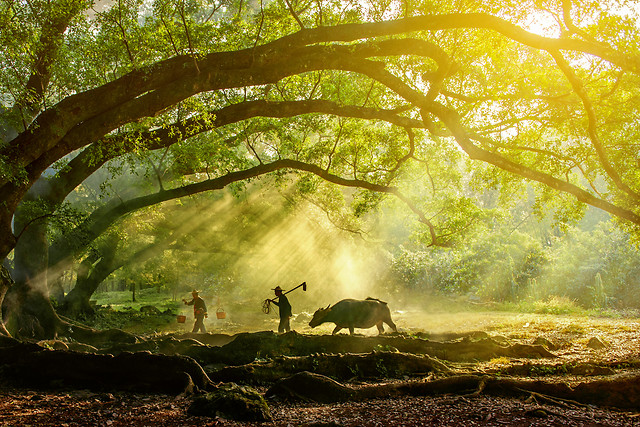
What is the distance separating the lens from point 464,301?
3359 centimetres

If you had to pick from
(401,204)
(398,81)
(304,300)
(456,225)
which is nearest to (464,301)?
(304,300)

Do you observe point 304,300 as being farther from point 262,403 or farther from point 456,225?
point 262,403

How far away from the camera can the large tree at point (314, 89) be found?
8.82 m

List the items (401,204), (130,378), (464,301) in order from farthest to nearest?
(464,301), (401,204), (130,378)

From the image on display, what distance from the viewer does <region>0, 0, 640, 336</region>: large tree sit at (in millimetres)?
8820

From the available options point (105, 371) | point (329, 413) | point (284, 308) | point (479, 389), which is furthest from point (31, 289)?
point (479, 389)

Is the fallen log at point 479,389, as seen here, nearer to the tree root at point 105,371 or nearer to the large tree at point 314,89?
the tree root at point 105,371

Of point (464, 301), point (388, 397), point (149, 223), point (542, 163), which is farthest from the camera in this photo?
point (464, 301)

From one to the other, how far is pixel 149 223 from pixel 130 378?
2022 cm

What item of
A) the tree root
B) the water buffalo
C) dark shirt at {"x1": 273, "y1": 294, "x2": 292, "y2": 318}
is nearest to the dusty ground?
the tree root

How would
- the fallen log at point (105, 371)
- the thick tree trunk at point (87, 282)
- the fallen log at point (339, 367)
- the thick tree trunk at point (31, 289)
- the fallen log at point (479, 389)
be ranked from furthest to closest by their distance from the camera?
the thick tree trunk at point (87, 282)
the thick tree trunk at point (31, 289)
the fallen log at point (339, 367)
the fallen log at point (105, 371)
the fallen log at point (479, 389)

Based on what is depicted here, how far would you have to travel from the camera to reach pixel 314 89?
12.3m

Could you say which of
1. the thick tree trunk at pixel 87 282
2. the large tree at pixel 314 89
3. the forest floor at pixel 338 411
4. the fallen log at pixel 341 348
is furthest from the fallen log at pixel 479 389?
the thick tree trunk at pixel 87 282

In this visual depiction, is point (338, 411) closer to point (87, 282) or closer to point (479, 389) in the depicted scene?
point (479, 389)
